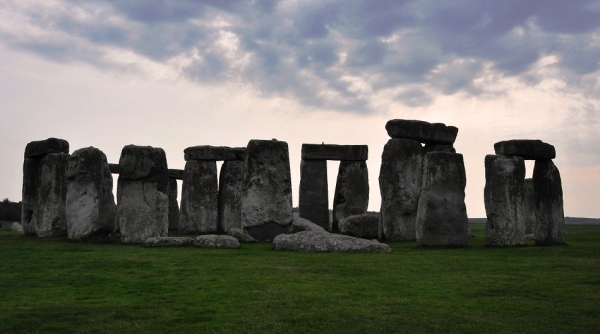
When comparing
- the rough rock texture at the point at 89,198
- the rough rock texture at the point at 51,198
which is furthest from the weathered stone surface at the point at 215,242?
the rough rock texture at the point at 51,198

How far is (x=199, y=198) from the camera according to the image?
26047 mm

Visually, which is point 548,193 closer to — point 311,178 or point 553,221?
point 553,221

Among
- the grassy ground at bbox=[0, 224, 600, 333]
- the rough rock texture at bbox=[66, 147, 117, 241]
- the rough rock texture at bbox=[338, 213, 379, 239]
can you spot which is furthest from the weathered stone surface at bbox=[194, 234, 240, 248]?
the rough rock texture at bbox=[338, 213, 379, 239]

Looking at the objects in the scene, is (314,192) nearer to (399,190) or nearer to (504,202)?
(399,190)

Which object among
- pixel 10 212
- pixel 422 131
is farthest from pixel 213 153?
pixel 10 212

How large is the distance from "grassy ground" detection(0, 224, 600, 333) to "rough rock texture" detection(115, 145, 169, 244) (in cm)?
244

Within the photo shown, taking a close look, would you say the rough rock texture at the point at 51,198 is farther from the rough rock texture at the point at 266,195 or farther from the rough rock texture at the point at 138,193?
the rough rock texture at the point at 266,195

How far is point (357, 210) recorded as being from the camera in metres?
26.4

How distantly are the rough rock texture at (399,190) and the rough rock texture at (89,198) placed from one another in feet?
24.5

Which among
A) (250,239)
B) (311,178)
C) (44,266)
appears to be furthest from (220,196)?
(44,266)

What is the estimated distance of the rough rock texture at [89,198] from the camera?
1698 centimetres

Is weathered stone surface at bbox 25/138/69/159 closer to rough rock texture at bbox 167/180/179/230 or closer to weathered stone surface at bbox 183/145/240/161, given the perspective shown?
weathered stone surface at bbox 183/145/240/161

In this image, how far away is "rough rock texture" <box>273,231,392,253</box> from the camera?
14055 millimetres

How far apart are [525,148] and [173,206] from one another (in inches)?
664
